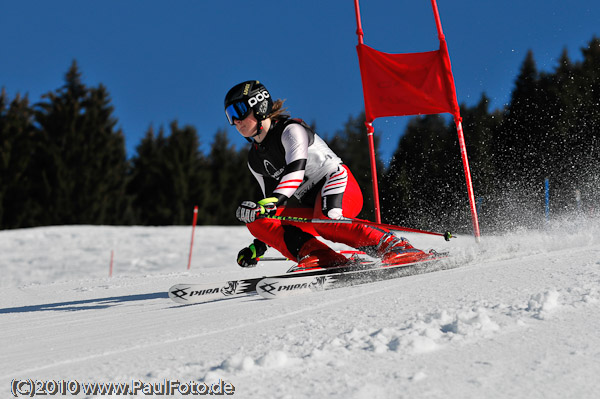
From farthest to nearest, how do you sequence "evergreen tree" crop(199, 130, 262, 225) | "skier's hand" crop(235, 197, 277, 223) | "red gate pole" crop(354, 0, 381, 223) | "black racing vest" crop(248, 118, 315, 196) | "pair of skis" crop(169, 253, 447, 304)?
"evergreen tree" crop(199, 130, 262, 225)
"red gate pole" crop(354, 0, 381, 223)
"black racing vest" crop(248, 118, 315, 196)
"skier's hand" crop(235, 197, 277, 223)
"pair of skis" crop(169, 253, 447, 304)

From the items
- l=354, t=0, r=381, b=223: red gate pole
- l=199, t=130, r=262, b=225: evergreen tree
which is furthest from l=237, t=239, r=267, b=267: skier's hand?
l=199, t=130, r=262, b=225: evergreen tree

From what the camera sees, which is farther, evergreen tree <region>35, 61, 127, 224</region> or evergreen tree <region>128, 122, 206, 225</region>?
evergreen tree <region>128, 122, 206, 225</region>

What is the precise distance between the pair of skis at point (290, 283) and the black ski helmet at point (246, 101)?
135 cm

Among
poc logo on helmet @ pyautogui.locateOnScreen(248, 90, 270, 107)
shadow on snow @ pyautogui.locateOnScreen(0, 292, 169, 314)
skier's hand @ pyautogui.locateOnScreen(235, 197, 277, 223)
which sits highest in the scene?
poc logo on helmet @ pyautogui.locateOnScreen(248, 90, 270, 107)

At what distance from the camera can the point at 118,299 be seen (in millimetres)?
4734

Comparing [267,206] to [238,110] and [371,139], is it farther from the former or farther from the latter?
[371,139]

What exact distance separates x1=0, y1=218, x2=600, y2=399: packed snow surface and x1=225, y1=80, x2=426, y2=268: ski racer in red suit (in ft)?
2.42

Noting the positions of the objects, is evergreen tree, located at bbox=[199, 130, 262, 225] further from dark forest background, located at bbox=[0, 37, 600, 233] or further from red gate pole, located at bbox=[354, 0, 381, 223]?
red gate pole, located at bbox=[354, 0, 381, 223]

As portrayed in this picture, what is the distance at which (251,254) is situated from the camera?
4.68 meters

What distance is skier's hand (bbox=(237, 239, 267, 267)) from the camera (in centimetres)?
→ 465

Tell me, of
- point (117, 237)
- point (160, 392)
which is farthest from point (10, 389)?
point (117, 237)

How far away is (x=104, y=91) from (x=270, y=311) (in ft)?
96.3

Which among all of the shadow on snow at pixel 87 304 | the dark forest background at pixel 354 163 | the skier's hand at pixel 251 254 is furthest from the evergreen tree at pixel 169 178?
the skier's hand at pixel 251 254

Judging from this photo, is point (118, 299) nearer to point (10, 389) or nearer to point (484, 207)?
point (10, 389)
